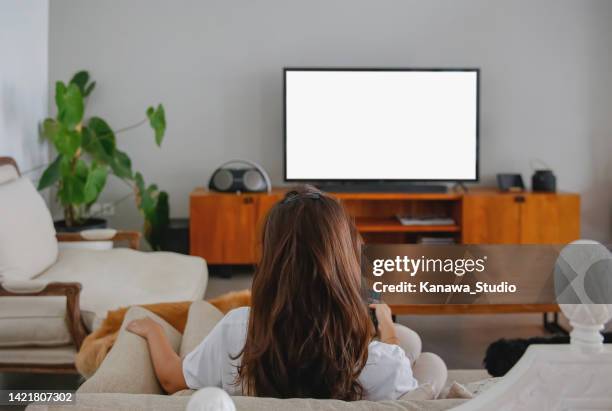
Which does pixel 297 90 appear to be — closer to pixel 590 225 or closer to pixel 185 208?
pixel 185 208

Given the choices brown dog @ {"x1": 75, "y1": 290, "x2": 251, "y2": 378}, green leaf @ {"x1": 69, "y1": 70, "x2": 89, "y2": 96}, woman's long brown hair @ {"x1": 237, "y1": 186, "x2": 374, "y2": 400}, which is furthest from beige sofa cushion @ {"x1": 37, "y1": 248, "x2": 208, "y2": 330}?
green leaf @ {"x1": 69, "y1": 70, "x2": 89, "y2": 96}

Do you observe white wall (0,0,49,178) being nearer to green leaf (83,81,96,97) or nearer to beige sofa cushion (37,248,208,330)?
green leaf (83,81,96,97)

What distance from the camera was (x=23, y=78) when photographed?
5.09m

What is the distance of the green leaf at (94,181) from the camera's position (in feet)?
15.3

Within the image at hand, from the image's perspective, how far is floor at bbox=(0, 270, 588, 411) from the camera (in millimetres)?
3133

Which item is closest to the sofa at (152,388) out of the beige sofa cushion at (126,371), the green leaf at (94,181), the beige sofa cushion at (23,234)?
the beige sofa cushion at (126,371)

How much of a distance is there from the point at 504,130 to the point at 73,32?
3.29 m

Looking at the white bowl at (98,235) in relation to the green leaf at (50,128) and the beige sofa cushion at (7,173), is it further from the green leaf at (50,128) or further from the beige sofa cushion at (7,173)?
the green leaf at (50,128)

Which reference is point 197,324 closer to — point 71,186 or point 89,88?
point 71,186

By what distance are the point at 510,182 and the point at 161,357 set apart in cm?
430

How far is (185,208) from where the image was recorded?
576 cm

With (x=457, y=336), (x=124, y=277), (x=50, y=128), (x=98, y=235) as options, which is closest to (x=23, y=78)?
(x=50, y=128)

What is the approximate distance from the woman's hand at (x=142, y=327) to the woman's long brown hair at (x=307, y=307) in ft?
1.52

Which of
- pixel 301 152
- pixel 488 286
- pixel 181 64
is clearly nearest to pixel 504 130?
pixel 301 152
